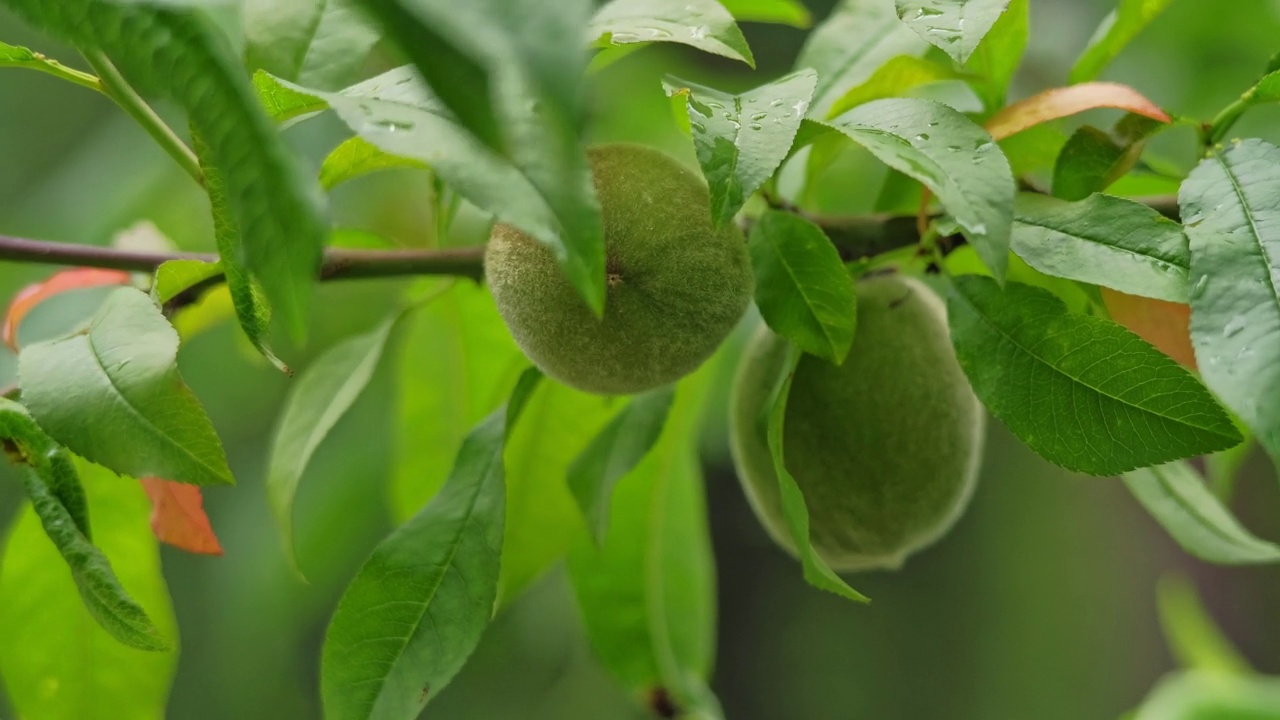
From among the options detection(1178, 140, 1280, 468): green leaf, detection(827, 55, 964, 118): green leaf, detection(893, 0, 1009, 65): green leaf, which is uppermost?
detection(893, 0, 1009, 65): green leaf

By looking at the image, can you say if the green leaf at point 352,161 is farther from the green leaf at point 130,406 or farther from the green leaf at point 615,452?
the green leaf at point 615,452

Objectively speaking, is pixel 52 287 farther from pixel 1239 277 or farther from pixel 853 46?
pixel 1239 277

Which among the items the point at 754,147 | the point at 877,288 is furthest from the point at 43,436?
the point at 877,288

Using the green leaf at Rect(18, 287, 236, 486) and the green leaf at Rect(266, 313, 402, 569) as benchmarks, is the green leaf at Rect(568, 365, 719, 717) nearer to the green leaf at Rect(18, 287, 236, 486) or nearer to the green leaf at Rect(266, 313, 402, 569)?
the green leaf at Rect(266, 313, 402, 569)

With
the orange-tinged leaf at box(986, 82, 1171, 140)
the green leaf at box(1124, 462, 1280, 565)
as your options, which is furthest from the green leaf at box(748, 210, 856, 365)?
the green leaf at box(1124, 462, 1280, 565)

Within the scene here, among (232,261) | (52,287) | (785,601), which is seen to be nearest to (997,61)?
(232,261)
